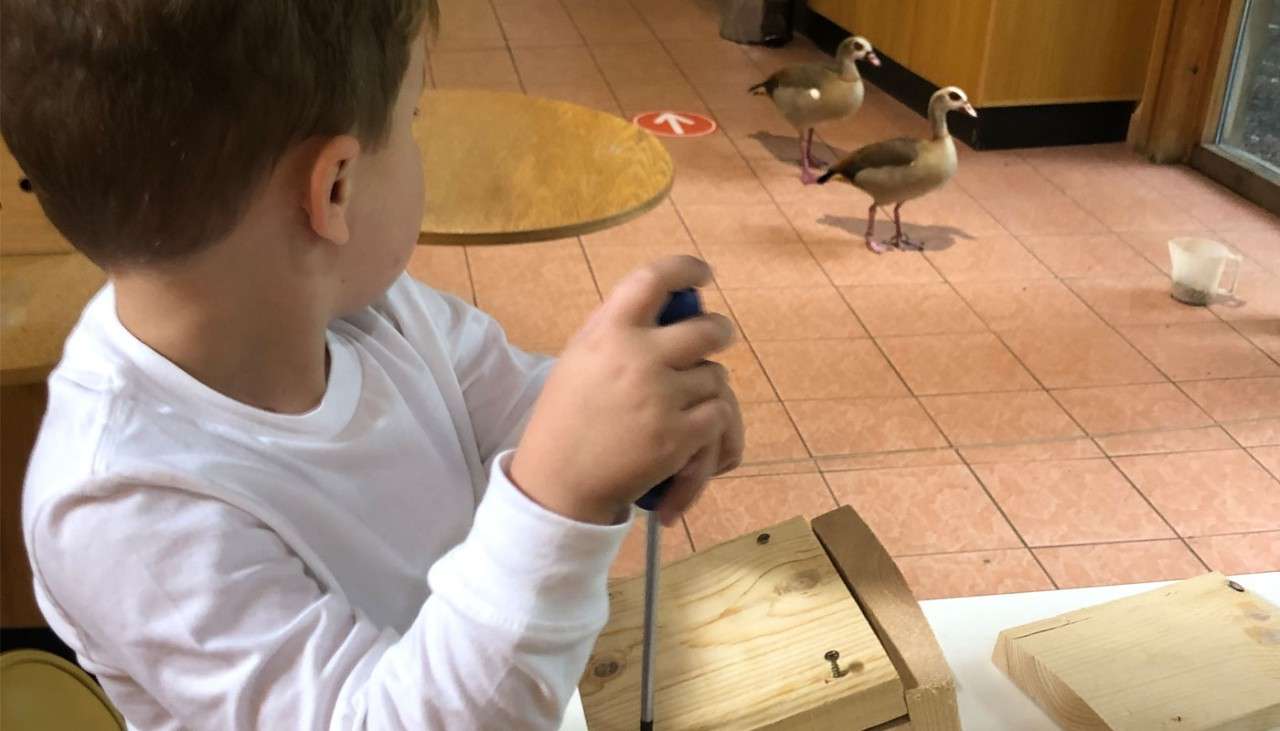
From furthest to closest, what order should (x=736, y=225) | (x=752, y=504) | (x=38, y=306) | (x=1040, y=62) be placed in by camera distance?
(x=1040, y=62) < (x=736, y=225) < (x=752, y=504) < (x=38, y=306)

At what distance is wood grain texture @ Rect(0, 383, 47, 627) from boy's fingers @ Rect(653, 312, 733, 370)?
1.23m

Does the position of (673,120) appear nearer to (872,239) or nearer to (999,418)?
(872,239)

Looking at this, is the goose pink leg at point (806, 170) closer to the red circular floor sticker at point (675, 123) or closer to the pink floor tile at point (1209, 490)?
the red circular floor sticker at point (675, 123)

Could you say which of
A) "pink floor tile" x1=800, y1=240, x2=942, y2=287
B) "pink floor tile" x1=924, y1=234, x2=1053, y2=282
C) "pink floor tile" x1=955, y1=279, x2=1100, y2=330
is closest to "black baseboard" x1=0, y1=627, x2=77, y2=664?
"pink floor tile" x1=800, y1=240, x2=942, y2=287

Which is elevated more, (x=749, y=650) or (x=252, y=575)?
(x=252, y=575)

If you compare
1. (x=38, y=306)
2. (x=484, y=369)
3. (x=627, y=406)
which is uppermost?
(x=627, y=406)

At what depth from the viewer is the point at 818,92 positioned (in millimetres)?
3355

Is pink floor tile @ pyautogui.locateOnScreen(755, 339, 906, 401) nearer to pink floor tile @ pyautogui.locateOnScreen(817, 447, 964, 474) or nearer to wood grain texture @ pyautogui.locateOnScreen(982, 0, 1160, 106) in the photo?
pink floor tile @ pyautogui.locateOnScreen(817, 447, 964, 474)

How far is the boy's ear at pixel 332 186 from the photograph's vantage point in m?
0.53

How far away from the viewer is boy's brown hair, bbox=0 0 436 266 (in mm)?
469

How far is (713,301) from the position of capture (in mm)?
2709

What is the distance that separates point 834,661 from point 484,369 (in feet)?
0.99

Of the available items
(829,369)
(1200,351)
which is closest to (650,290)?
(829,369)

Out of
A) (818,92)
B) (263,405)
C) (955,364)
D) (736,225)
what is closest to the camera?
(263,405)
